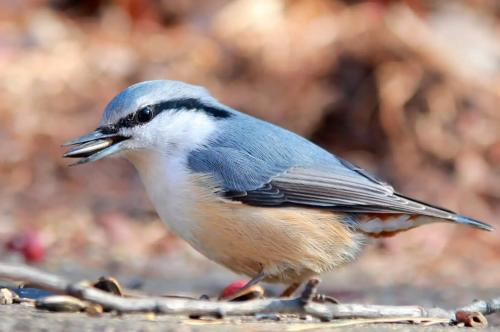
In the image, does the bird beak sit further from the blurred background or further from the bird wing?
the blurred background

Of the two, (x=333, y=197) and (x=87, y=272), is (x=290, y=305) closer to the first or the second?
(x=333, y=197)

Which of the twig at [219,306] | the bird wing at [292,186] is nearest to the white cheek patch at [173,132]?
the bird wing at [292,186]

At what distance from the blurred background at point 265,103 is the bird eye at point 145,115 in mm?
Answer: 1208

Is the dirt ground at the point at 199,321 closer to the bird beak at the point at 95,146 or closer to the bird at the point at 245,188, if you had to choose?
the bird at the point at 245,188

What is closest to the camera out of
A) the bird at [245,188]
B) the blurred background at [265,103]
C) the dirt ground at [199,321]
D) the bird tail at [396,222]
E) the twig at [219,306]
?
the dirt ground at [199,321]

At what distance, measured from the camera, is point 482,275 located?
4.75m

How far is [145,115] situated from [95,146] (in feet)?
0.95

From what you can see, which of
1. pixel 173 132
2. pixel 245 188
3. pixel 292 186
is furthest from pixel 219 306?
pixel 173 132

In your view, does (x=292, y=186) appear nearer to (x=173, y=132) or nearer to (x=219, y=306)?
(x=173, y=132)

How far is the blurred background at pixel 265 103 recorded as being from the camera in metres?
5.01

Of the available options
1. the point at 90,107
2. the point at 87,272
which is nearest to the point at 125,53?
the point at 90,107

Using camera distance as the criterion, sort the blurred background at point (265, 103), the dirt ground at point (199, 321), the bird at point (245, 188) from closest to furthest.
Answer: the dirt ground at point (199, 321) < the bird at point (245, 188) < the blurred background at point (265, 103)

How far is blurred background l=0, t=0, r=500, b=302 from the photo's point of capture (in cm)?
501

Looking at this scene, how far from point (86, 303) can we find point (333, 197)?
1.55 m
